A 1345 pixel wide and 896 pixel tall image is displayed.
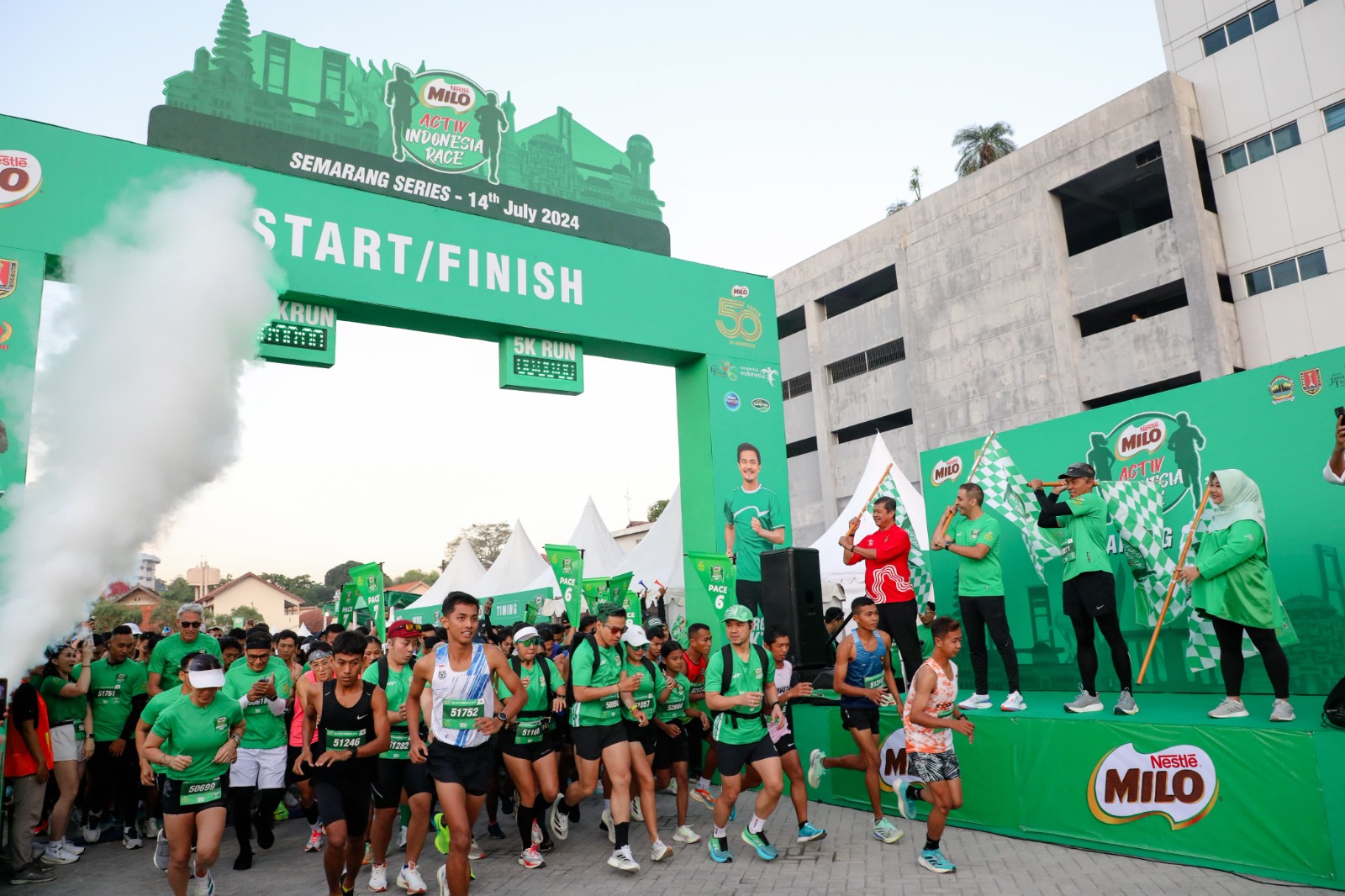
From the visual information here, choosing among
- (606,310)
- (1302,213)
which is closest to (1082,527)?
(606,310)

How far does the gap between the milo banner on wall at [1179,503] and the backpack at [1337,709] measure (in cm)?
199

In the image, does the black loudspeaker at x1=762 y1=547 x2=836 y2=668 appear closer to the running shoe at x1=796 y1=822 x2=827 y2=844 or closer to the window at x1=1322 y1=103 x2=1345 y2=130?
the running shoe at x1=796 y1=822 x2=827 y2=844

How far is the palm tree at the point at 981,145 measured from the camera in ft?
125

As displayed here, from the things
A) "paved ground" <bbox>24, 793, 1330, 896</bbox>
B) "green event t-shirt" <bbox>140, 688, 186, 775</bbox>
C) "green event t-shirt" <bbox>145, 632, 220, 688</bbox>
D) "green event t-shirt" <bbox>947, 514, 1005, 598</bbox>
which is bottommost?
"paved ground" <bbox>24, 793, 1330, 896</bbox>

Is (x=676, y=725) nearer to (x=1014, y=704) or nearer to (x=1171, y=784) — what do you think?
(x=1014, y=704)

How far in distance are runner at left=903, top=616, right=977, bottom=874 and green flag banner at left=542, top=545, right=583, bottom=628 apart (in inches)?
325

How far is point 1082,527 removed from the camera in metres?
7.46

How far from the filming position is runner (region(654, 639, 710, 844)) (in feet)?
26.4

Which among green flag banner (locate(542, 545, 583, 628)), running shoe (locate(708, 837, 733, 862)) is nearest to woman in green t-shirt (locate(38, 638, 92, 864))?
running shoe (locate(708, 837, 733, 862))

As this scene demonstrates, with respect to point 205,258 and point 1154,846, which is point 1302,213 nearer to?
point 1154,846

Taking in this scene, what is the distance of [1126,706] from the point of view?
7055mm

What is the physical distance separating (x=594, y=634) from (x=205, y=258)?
5473 mm

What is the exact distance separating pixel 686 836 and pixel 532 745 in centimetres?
157

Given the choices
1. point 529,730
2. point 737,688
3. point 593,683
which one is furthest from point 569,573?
point 737,688
